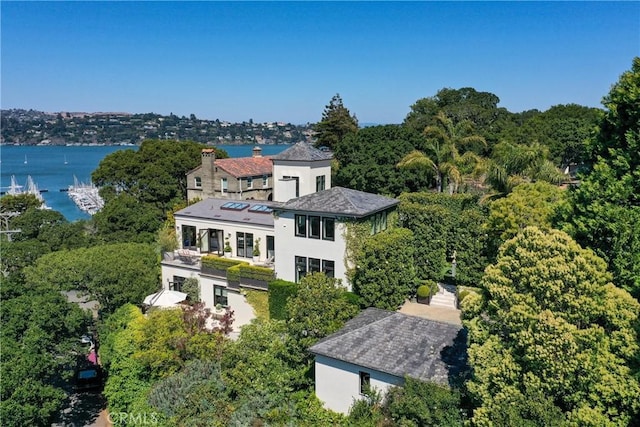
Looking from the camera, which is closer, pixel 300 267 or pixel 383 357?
pixel 383 357

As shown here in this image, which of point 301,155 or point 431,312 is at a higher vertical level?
point 301,155

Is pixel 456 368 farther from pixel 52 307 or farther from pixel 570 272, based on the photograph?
pixel 52 307

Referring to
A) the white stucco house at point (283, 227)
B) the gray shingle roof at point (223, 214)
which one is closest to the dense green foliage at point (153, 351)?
the white stucco house at point (283, 227)

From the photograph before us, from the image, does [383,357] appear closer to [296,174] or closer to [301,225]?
[301,225]

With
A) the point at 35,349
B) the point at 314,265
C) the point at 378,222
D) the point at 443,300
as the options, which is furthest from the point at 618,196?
the point at 35,349

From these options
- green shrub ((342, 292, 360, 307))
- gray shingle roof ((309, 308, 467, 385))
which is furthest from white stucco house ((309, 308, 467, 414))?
green shrub ((342, 292, 360, 307))

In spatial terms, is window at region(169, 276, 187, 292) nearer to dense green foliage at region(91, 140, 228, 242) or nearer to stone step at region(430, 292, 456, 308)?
dense green foliage at region(91, 140, 228, 242)

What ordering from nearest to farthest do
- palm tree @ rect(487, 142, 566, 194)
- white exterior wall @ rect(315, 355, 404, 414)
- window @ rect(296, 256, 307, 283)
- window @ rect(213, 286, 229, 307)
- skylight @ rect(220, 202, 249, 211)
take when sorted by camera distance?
white exterior wall @ rect(315, 355, 404, 414) < window @ rect(296, 256, 307, 283) < palm tree @ rect(487, 142, 566, 194) < window @ rect(213, 286, 229, 307) < skylight @ rect(220, 202, 249, 211)
